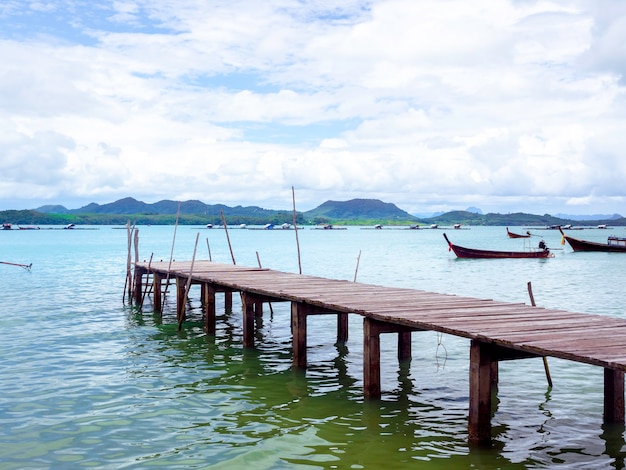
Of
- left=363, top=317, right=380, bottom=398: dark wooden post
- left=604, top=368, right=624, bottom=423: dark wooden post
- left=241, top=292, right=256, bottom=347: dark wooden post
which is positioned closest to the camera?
left=604, top=368, right=624, bottom=423: dark wooden post

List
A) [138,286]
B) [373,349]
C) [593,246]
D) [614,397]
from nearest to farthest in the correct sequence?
[614,397]
[373,349]
[138,286]
[593,246]

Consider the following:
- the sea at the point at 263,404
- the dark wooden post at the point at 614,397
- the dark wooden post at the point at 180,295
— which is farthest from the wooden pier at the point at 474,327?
the dark wooden post at the point at 180,295

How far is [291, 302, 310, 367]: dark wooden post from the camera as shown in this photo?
527 inches

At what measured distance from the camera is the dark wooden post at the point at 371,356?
10.9 metres

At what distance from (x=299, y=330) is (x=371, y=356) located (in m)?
2.83

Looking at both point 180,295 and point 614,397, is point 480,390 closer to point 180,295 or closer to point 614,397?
point 614,397

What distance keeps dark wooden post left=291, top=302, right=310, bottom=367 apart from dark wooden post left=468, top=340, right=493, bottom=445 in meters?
5.17

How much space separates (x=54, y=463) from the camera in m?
8.73

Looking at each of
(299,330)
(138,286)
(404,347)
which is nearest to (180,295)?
(138,286)

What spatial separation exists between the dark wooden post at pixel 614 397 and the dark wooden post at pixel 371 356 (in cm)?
366

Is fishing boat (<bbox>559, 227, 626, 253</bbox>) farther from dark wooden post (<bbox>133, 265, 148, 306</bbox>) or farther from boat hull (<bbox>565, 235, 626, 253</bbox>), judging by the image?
dark wooden post (<bbox>133, 265, 148, 306</bbox>)

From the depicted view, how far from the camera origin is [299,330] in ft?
44.2

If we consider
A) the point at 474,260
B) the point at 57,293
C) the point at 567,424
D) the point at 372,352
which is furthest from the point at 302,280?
the point at 474,260

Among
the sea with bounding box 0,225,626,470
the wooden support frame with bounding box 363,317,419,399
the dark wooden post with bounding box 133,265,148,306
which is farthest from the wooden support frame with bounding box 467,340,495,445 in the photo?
the dark wooden post with bounding box 133,265,148,306
